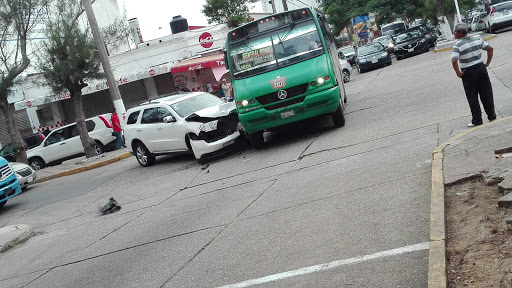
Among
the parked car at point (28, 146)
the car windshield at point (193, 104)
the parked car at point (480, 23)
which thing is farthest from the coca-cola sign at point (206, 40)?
the car windshield at point (193, 104)

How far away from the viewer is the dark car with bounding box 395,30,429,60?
35.7 metres

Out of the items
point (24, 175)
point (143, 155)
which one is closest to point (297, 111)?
point (143, 155)

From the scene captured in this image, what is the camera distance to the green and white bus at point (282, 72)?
13352 mm

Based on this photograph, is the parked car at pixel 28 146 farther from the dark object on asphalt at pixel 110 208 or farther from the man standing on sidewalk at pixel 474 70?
the man standing on sidewalk at pixel 474 70

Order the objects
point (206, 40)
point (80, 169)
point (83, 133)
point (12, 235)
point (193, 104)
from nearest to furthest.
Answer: point (12, 235) → point (193, 104) → point (80, 169) → point (83, 133) → point (206, 40)

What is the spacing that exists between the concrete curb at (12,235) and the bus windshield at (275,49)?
18.4 ft

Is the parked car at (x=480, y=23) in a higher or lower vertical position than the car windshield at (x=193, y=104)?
lower

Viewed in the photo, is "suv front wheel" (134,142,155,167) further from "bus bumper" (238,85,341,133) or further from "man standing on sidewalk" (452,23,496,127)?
"man standing on sidewalk" (452,23,496,127)

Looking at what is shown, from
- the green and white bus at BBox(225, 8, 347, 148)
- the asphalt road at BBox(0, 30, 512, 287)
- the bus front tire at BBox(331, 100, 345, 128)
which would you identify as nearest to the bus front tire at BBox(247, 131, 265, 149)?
the green and white bus at BBox(225, 8, 347, 148)

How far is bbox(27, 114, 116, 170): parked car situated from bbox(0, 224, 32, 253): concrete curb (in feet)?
47.8

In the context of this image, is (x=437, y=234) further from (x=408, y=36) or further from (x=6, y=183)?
(x=408, y=36)

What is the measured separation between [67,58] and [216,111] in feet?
34.9

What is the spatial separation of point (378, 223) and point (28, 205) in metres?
11.9

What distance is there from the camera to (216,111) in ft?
50.0
